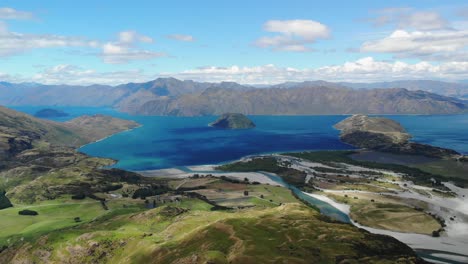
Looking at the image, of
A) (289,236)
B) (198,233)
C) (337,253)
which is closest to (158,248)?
(198,233)

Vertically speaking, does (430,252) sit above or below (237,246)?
below

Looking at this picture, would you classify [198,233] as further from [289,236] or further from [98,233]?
[98,233]

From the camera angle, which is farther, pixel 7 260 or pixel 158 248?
pixel 7 260

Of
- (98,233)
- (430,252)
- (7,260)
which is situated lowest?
(430,252)

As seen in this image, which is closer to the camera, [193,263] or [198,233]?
[193,263]

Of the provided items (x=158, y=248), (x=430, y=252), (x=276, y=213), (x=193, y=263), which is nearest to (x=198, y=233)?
(x=158, y=248)

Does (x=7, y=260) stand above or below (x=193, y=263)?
below

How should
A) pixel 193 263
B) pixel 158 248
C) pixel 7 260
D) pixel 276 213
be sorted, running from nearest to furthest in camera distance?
pixel 193 263 → pixel 158 248 → pixel 7 260 → pixel 276 213

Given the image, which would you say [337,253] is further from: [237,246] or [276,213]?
[276,213]

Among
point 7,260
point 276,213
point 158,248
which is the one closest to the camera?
point 158,248
